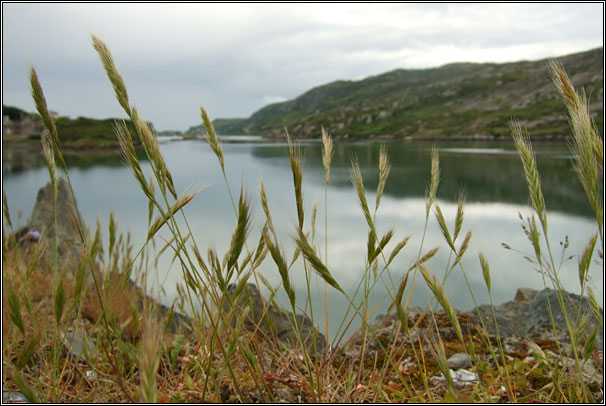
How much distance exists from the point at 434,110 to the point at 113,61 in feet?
284

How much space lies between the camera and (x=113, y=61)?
4.54 ft

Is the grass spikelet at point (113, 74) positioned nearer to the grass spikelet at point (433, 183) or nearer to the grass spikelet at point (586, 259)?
the grass spikelet at point (433, 183)

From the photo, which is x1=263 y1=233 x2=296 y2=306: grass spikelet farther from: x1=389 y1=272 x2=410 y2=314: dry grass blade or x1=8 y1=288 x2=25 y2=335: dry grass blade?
x1=8 y1=288 x2=25 y2=335: dry grass blade

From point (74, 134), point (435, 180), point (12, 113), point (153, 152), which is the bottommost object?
point (435, 180)

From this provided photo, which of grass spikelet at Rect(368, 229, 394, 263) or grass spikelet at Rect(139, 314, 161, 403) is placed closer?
grass spikelet at Rect(139, 314, 161, 403)

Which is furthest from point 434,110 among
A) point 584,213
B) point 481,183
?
point 584,213

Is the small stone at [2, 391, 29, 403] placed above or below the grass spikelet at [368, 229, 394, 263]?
below

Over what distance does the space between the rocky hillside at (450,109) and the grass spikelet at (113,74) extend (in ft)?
113

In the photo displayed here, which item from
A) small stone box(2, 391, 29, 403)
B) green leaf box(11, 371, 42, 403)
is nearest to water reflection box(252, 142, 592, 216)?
small stone box(2, 391, 29, 403)

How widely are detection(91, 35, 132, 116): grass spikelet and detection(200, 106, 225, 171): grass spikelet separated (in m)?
0.43

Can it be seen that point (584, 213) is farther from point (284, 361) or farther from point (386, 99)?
point (386, 99)

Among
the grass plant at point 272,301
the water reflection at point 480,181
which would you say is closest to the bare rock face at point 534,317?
the grass plant at point 272,301

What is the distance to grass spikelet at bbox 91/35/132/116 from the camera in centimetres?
136

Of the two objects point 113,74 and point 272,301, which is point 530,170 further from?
point 113,74
